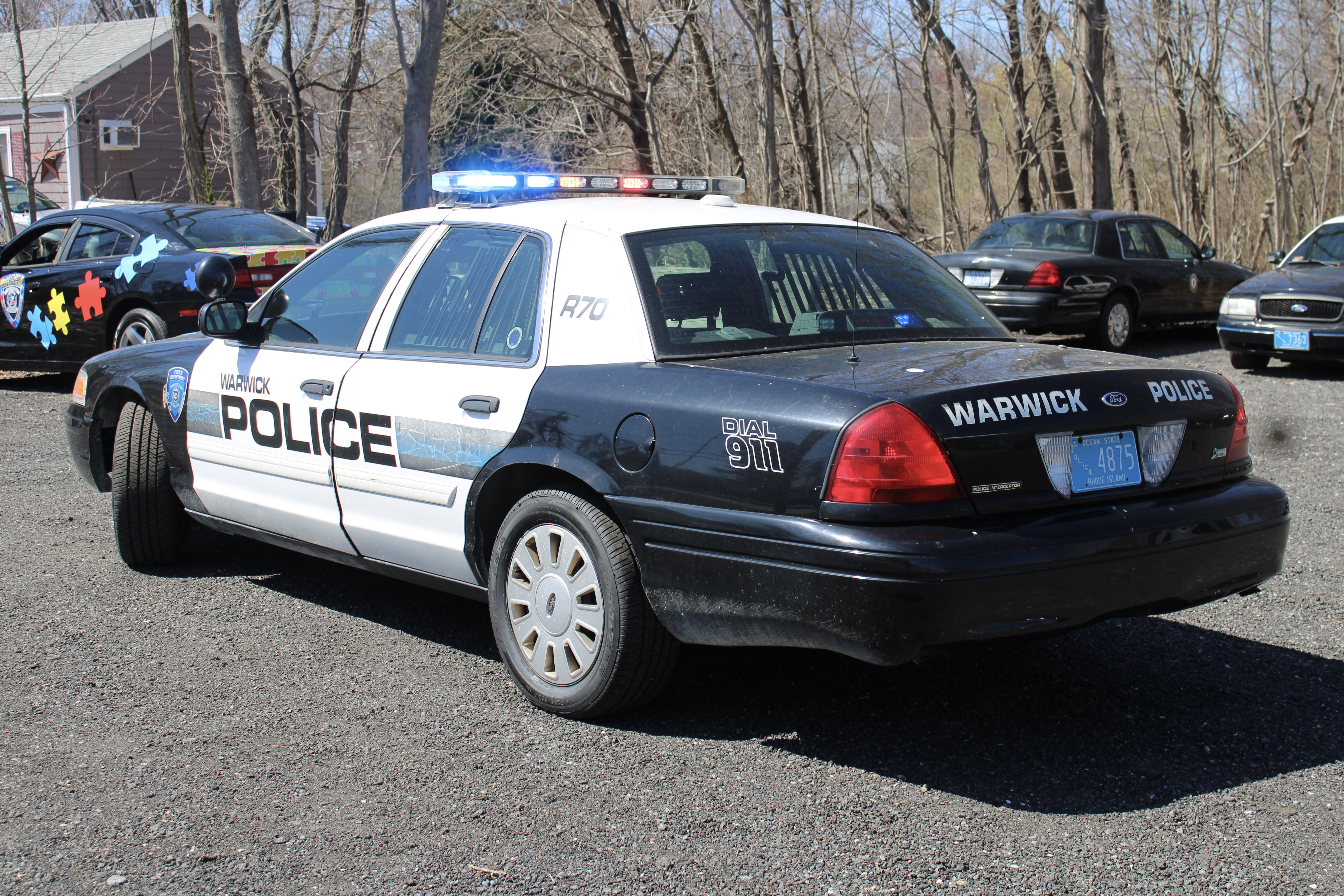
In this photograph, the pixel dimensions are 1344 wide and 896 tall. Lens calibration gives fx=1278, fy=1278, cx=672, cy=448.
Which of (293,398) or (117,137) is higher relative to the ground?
(117,137)

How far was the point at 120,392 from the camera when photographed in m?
5.51

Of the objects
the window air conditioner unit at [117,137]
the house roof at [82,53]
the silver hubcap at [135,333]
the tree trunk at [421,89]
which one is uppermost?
the house roof at [82,53]

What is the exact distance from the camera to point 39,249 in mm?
11383

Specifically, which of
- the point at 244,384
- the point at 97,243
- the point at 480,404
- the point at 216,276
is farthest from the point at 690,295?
the point at 97,243

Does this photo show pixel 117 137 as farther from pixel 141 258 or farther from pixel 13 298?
pixel 141 258

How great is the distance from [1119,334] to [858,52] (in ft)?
26.9

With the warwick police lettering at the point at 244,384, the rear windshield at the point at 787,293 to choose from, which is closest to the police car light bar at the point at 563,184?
the rear windshield at the point at 787,293

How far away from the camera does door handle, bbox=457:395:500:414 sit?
3.88m

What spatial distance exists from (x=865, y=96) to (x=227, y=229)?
12.0 m

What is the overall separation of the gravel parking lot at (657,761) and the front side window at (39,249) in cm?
708

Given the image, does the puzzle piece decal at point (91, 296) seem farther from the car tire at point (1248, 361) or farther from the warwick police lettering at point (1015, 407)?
the car tire at point (1248, 361)

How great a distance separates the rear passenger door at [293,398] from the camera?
14.7ft

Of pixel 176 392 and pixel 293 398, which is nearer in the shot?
pixel 293 398

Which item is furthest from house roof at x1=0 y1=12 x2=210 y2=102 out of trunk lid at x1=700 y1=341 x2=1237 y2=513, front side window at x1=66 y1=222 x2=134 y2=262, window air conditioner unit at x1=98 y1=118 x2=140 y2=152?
trunk lid at x1=700 y1=341 x2=1237 y2=513
